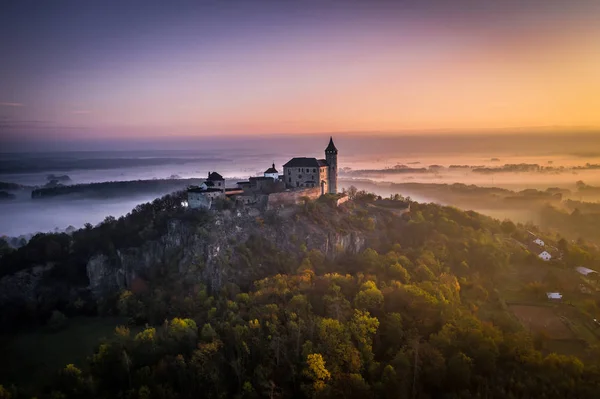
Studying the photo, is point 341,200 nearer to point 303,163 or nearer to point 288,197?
point 303,163

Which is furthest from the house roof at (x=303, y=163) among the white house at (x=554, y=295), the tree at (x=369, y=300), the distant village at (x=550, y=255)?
the distant village at (x=550, y=255)

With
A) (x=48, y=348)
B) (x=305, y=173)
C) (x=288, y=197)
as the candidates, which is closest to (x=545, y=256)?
(x=305, y=173)

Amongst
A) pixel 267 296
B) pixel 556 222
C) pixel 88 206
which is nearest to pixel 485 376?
pixel 267 296

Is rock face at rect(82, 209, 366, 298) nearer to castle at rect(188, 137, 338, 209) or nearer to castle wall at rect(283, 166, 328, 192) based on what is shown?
castle at rect(188, 137, 338, 209)

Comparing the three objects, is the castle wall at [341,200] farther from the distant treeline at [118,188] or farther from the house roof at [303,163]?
the distant treeline at [118,188]

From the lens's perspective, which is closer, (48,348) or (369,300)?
(369,300)

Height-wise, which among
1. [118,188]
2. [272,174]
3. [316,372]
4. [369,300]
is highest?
[272,174]

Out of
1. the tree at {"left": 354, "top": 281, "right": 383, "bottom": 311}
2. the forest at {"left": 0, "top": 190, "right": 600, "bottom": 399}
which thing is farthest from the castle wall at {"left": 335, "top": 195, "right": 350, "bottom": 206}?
the tree at {"left": 354, "top": 281, "right": 383, "bottom": 311}

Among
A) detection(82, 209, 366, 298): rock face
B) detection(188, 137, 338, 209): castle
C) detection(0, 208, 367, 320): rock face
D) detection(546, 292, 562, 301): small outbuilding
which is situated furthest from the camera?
detection(188, 137, 338, 209): castle
